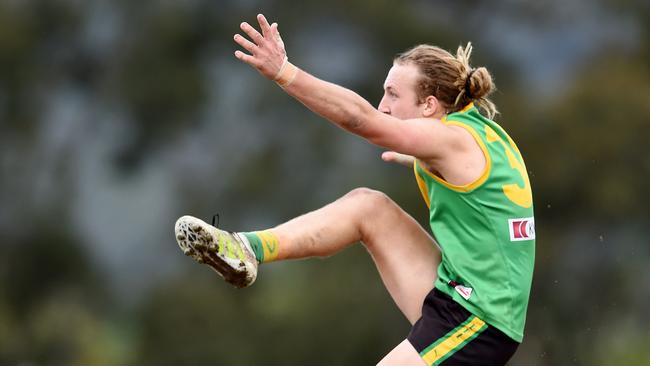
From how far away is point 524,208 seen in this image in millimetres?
5727

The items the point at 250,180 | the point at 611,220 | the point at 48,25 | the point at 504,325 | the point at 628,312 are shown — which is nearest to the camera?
the point at 504,325

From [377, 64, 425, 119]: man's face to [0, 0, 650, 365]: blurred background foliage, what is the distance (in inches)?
370

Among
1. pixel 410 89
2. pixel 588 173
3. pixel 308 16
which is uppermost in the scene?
pixel 308 16

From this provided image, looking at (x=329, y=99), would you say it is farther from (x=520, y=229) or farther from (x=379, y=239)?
(x=520, y=229)

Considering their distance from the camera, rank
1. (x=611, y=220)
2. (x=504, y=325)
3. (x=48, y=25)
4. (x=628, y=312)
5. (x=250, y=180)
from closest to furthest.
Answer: (x=504, y=325)
(x=628, y=312)
(x=611, y=220)
(x=250, y=180)
(x=48, y=25)

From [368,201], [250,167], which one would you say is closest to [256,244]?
[368,201]

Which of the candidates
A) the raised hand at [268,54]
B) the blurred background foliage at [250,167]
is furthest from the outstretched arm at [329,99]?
the blurred background foliage at [250,167]

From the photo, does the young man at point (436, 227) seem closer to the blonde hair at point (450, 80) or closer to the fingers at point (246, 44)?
the blonde hair at point (450, 80)

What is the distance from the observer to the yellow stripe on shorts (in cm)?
559

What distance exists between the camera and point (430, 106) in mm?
5836

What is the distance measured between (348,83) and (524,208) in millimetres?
11930

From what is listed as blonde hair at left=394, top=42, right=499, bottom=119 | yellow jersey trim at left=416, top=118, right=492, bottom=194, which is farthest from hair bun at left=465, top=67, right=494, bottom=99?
yellow jersey trim at left=416, top=118, right=492, bottom=194

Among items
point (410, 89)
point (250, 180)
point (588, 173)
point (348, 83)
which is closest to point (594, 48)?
point (588, 173)

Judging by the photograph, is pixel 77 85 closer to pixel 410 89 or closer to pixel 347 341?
pixel 347 341
